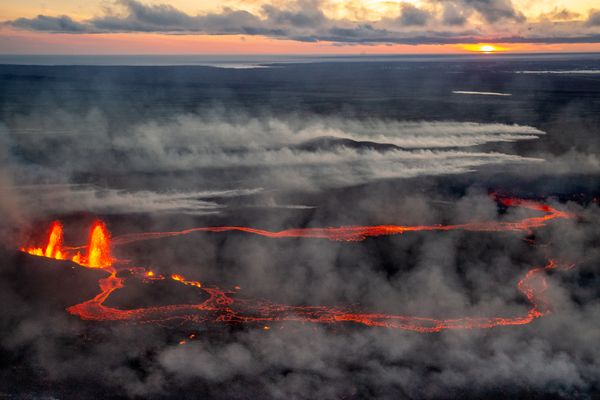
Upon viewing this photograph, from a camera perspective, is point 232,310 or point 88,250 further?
point 88,250

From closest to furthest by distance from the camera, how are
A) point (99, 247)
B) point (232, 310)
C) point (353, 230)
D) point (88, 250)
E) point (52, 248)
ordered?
point (232, 310)
point (52, 248)
point (88, 250)
point (99, 247)
point (353, 230)

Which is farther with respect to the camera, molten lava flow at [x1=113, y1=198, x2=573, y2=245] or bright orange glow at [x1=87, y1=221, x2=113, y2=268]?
molten lava flow at [x1=113, y1=198, x2=573, y2=245]

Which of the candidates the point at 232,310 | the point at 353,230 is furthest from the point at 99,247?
the point at 353,230

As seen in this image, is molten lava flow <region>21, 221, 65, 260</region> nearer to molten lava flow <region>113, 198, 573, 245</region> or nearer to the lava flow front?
the lava flow front

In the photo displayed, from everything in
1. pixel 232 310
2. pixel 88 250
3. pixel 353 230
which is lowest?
pixel 88 250

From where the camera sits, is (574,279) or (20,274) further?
(574,279)

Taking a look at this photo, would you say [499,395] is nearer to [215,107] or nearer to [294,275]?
[294,275]

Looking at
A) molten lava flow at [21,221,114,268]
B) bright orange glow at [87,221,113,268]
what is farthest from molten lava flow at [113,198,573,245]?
molten lava flow at [21,221,114,268]

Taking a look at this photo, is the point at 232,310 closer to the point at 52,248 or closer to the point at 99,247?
the point at 99,247

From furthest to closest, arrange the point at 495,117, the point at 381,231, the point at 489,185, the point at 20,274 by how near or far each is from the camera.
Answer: the point at 495,117
the point at 489,185
the point at 381,231
the point at 20,274

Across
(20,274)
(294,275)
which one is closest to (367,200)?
(294,275)

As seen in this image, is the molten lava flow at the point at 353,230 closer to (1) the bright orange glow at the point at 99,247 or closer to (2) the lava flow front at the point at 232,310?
(1) the bright orange glow at the point at 99,247
